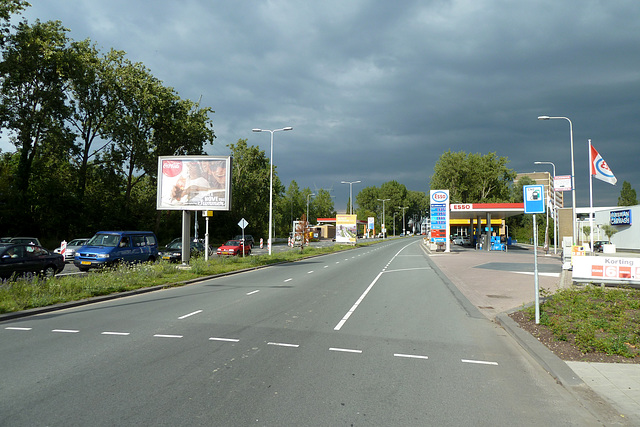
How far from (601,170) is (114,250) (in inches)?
989

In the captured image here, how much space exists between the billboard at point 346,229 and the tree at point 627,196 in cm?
8885

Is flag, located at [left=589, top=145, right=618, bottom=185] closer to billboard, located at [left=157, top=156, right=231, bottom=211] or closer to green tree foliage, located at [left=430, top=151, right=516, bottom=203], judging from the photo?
billboard, located at [left=157, top=156, right=231, bottom=211]

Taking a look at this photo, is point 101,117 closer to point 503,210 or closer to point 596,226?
point 503,210

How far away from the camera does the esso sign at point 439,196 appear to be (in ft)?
147

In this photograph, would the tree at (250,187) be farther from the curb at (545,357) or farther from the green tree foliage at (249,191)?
the curb at (545,357)

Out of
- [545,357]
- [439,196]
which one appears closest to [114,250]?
[545,357]

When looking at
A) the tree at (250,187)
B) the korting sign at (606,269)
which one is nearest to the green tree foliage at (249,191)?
the tree at (250,187)

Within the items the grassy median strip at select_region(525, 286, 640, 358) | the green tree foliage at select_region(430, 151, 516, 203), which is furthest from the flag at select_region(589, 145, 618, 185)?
the green tree foliage at select_region(430, 151, 516, 203)

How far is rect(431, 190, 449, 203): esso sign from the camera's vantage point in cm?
4481

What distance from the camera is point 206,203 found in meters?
21.6

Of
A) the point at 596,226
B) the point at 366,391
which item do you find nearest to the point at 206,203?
the point at 366,391

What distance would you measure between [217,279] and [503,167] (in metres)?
78.6

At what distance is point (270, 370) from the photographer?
5.55m

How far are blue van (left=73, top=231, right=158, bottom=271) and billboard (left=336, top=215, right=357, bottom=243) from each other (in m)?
42.3
